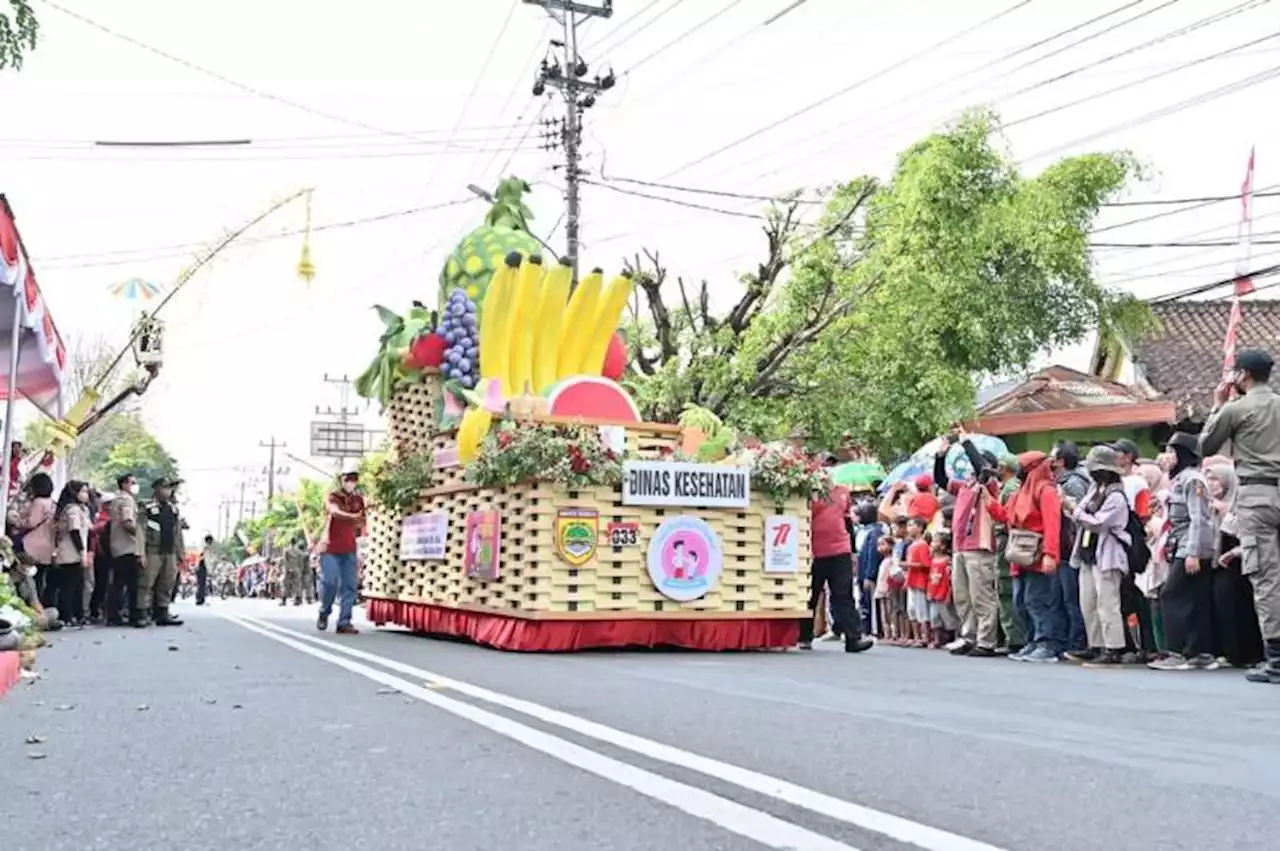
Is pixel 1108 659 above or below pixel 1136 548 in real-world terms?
below

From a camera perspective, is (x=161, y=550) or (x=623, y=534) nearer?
(x=623, y=534)

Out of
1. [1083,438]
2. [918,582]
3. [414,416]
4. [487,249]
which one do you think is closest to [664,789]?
[918,582]

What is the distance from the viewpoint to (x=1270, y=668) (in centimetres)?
779

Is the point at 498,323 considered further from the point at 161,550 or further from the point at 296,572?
the point at 296,572

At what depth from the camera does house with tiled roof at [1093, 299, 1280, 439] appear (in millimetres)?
27750

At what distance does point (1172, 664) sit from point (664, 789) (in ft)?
21.7

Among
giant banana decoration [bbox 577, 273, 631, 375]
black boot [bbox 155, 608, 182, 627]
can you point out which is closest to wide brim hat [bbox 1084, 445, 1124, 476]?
giant banana decoration [bbox 577, 273, 631, 375]

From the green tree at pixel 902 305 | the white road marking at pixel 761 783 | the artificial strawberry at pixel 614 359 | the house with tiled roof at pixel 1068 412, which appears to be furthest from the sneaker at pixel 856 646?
the house with tiled roof at pixel 1068 412

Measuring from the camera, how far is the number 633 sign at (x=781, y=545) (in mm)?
10875

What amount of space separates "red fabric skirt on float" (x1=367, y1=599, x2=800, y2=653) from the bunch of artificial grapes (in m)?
2.61

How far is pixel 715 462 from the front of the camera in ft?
35.9

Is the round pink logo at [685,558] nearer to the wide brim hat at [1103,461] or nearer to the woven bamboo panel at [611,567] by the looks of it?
the woven bamboo panel at [611,567]

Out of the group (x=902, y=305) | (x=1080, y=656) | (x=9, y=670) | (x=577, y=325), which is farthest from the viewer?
(x=902, y=305)

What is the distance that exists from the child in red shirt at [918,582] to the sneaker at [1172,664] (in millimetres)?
2810
